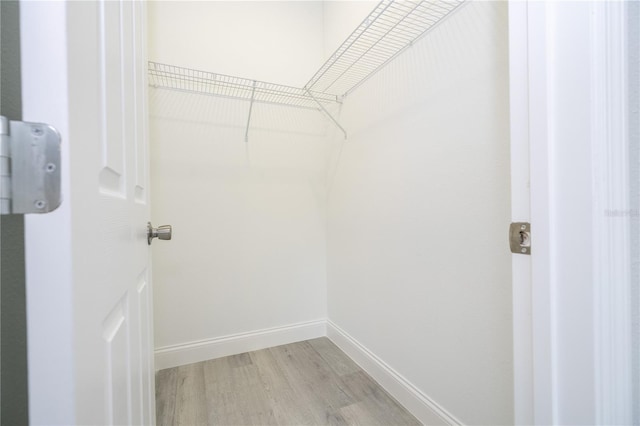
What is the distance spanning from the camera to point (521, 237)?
1.94 ft

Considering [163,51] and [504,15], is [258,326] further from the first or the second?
[504,15]

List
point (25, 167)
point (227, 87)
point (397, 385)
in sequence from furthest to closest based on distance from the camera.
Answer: point (227, 87), point (397, 385), point (25, 167)

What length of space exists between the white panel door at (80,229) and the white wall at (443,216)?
3.46ft

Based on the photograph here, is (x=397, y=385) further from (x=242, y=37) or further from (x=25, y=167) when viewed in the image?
(x=242, y=37)

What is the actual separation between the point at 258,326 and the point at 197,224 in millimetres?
815

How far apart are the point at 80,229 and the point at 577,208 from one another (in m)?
0.81

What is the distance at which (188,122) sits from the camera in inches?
64.4

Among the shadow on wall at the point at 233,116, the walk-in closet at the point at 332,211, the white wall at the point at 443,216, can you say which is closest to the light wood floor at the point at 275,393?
the walk-in closet at the point at 332,211

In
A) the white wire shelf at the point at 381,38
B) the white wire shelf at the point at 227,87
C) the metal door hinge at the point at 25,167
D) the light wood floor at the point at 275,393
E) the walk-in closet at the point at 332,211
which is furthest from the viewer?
the white wire shelf at the point at 227,87

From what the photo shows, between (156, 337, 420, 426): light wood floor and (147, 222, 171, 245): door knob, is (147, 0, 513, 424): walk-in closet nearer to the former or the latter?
(156, 337, 420, 426): light wood floor

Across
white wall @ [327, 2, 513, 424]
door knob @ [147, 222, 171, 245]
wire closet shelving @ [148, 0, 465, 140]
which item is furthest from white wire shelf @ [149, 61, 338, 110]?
door knob @ [147, 222, 171, 245]

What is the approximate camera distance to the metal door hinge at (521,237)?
58 cm

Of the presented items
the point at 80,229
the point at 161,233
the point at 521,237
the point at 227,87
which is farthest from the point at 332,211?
the point at 80,229

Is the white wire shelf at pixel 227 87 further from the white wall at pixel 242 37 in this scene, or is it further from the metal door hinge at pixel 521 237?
the metal door hinge at pixel 521 237
